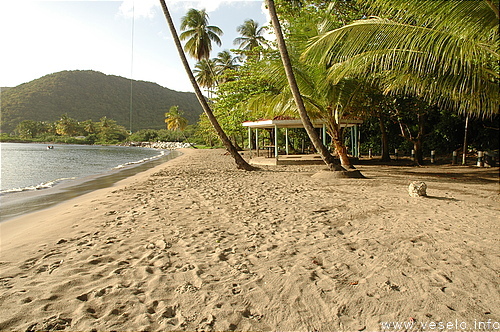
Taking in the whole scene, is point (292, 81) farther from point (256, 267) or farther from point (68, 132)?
point (68, 132)

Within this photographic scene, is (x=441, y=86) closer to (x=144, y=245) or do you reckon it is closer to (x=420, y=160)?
(x=144, y=245)

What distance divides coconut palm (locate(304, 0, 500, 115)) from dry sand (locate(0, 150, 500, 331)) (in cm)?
262

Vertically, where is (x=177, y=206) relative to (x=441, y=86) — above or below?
below

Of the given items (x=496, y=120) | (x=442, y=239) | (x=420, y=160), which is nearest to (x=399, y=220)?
(x=442, y=239)

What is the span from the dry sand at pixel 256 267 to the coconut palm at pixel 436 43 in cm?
262

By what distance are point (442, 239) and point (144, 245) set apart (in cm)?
388

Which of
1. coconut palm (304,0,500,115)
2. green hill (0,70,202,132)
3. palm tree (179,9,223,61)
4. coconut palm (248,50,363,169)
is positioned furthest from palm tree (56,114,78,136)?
coconut palm (304,0,500,115)

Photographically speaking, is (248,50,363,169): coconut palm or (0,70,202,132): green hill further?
(0,70,202,132): green hill

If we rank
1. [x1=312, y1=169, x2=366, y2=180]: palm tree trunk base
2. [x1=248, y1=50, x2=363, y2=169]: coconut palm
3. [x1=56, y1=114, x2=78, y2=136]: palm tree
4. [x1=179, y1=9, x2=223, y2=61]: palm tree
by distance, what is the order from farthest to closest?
[x1=56, y1=114, x2=78, y2=136]: palm tree < [x1=179, y1=9, x2=223, y2=61]: palm tree < [x1=248, y1=50, x2=363, y2=169]: coconut palm < [x1=312, y1=169, x2=366, y2=180]: palm tree trunk base

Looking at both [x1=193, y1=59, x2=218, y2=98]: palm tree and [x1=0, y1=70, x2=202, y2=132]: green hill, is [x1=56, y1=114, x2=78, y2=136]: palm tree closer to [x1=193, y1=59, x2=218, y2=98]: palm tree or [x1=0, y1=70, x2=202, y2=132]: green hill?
[x1=0, y1=70, x2=202, y2=132]: green hill

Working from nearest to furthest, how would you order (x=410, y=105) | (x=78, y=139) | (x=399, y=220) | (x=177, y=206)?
(x=399, y=220)
(x=177, y=206)
(x=410, y=105)
(x=78, y=139)

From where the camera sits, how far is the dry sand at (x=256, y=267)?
2488mm

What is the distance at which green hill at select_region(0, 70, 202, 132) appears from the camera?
79875 mm

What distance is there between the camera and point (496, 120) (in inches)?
542
